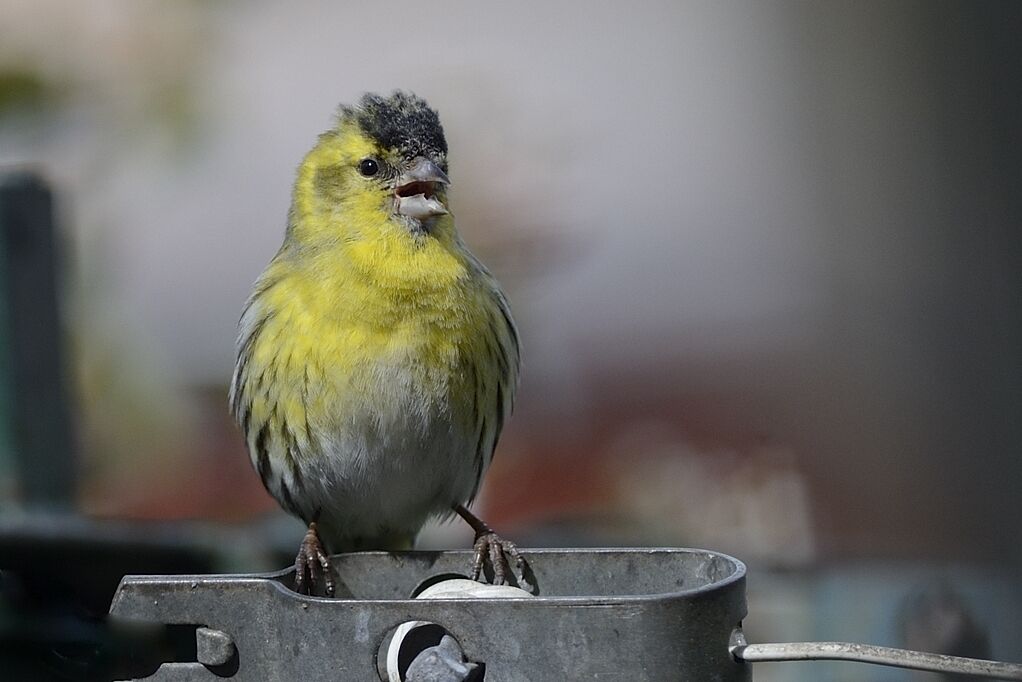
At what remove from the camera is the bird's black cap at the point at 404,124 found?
2301 millimetres

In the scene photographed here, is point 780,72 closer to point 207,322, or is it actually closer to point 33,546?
point 207,322

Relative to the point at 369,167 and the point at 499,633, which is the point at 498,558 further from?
the point at 369,167

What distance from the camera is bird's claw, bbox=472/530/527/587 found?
1.84m

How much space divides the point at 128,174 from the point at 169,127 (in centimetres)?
16

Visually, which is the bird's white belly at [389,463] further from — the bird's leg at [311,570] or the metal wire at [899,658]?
the metal wire at [899,658]

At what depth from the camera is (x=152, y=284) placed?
381 centimetres

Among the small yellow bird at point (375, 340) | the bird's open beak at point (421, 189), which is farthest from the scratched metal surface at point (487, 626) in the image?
the bird's open beak at point (421, 189)

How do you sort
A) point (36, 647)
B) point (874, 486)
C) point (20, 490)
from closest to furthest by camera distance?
point (36, 647)
point (20, 490)
point (874, 486)

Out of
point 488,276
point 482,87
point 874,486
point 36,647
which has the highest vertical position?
point 482,87

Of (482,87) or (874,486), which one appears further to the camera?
(874,486)

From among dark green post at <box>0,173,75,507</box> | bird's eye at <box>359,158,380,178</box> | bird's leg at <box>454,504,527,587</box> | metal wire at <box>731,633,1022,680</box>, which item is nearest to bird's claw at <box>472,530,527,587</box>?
bird's leg at <box>454,504,527,587</box>

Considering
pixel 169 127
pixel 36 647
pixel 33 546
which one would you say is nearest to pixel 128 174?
pixel 169 127

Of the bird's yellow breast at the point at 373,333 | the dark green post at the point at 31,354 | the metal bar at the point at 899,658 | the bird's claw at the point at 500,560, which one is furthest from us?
the dark green post at the point at 31,354

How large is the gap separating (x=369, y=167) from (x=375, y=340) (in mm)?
299
